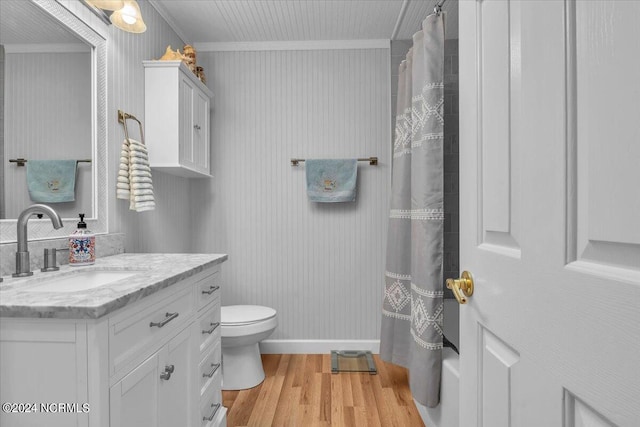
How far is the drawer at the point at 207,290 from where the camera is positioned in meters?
1.42

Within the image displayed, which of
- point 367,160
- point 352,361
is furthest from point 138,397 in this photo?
point 367,160

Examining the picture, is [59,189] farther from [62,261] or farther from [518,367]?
[518,367]

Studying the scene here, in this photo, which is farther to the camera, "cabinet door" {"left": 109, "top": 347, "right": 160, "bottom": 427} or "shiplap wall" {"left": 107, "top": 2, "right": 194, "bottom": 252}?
"shiplap wall" {"left": 107, "top": 2, "right": 194, "bottom": 252}

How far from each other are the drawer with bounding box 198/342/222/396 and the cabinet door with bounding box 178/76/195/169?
109 centimetres

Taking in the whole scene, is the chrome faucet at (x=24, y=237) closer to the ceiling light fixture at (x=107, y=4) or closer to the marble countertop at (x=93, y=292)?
the marble countertop at (x=93, y=292)

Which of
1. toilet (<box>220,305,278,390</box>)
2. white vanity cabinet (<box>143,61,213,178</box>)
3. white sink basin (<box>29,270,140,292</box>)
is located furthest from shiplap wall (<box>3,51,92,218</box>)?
toilet (<box>220,305,278,390</box>)

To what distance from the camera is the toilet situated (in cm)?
207

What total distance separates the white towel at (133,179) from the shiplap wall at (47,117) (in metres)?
0.16

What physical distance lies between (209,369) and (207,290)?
35cm

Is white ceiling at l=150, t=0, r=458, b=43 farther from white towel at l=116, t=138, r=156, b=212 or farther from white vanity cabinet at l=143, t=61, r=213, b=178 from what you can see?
white towel at l=116, t=138, r=156, b=212

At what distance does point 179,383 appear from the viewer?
1.24 m

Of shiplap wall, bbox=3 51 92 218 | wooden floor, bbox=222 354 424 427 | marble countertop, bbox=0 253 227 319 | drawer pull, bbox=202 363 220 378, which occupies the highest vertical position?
shiplap wall, bbox=3 51 92 218

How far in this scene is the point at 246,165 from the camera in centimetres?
273

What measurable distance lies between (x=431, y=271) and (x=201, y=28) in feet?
7.43
